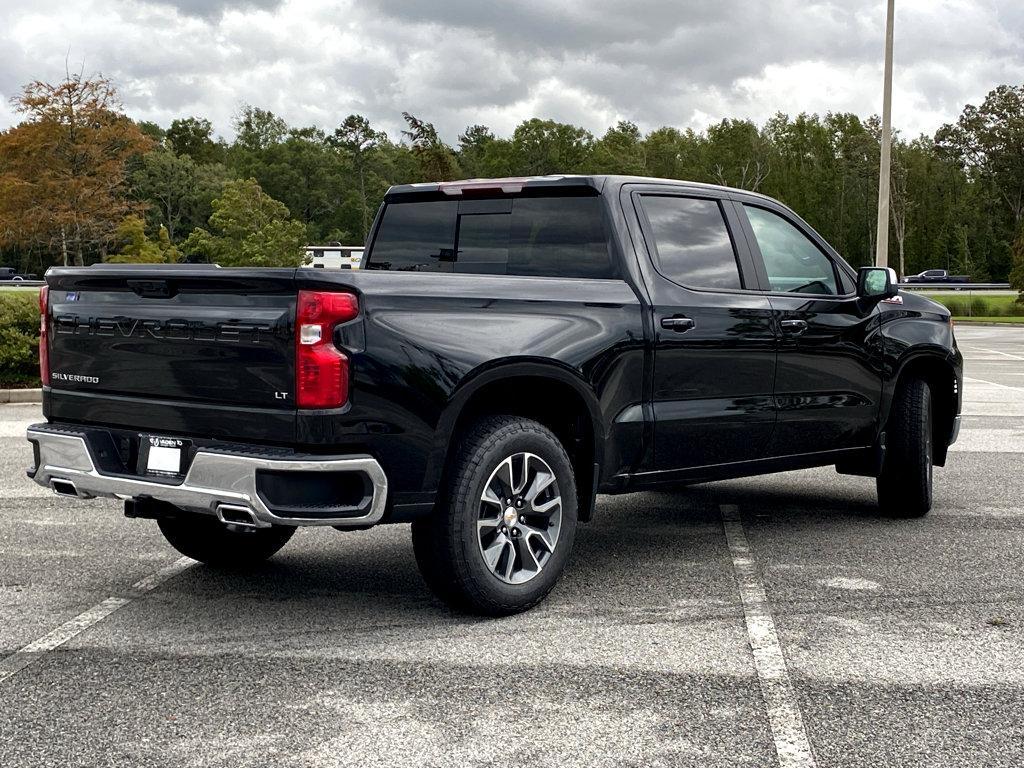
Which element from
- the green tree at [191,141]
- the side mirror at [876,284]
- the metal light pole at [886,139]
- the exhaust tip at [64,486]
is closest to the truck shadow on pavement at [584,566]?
the exhaust tip at [64,486]

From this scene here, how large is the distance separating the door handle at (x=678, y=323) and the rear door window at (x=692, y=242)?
0.67 feet

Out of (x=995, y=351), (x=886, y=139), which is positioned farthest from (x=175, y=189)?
(x=995, y=351)

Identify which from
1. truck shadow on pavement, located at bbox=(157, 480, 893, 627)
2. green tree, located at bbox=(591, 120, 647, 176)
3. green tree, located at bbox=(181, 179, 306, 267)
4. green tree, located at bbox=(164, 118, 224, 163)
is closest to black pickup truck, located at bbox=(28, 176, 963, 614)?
truck shadow on pavement, located at bbox=(157, 480, 893, 627)

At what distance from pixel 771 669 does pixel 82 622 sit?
109 inches

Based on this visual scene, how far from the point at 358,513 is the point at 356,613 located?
2.85 ft

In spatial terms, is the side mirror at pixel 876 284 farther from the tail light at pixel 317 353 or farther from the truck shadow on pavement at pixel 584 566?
the tail light at pixel 317 353

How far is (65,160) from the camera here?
47.2 meters

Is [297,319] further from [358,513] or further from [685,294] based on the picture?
[685,294]

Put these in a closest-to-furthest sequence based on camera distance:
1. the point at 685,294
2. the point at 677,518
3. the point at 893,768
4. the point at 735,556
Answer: the point at 893,768, the point at 685,294, the point at 735,556, the point at 677,518

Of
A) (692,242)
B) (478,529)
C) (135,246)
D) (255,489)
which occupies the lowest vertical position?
(478,529)

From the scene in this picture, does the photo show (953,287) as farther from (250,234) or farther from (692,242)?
(692,242)

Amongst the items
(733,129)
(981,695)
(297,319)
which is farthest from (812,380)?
(733,129)

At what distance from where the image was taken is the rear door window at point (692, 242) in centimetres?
621

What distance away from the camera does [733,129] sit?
120m
